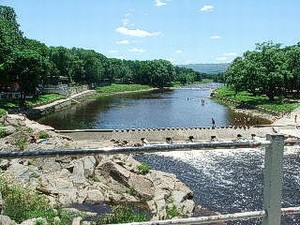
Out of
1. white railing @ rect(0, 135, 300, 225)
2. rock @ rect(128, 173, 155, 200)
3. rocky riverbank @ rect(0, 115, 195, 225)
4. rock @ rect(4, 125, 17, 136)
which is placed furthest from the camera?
rock @ rect(4, 125, 17, 136)

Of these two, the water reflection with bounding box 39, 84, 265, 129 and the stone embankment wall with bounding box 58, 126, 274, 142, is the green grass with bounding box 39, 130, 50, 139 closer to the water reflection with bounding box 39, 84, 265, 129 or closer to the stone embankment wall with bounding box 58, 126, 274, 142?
the stone embankment wall with bounding box 58, 126, 274, 142

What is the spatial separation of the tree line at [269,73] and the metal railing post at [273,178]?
93.1m

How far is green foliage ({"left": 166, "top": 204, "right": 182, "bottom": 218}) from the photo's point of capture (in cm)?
2134

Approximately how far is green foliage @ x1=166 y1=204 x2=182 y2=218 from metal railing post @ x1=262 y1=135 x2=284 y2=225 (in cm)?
1783

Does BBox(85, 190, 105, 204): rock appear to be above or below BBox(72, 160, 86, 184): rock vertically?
below

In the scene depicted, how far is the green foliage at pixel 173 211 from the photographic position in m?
21.3

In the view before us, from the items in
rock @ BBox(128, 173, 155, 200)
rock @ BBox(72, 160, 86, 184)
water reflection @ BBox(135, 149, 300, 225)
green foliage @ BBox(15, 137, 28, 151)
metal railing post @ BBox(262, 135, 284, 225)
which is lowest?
water reflection @ BBox(135, 149, 300, 225)

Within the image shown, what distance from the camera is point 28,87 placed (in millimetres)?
83062

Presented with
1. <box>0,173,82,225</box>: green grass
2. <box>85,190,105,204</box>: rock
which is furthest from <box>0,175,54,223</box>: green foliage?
<box>85,190,105,204</box>: rock

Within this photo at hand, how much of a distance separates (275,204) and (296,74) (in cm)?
9973

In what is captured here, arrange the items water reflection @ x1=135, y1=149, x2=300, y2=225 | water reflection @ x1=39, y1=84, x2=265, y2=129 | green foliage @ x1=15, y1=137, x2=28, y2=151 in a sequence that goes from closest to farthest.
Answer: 1. water reflection @ x1=135, y1=149, x2=300, y2=225
2. green foliage @ x1=15, y1=137, x2=28, y2=151
3. water reflection @ x1=39, y1=84, x2=265, y2=129

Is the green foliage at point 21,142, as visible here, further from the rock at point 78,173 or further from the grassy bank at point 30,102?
the grassy bank at point 30,102

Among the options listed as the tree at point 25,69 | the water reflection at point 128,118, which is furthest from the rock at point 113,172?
the tree at point 25,69

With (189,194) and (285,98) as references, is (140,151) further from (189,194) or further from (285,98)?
(285,98)
